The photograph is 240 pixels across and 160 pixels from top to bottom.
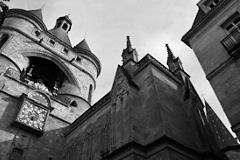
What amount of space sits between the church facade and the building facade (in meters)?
1.32

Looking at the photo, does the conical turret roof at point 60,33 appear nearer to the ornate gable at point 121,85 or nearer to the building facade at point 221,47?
the ornate gable at point 121,85

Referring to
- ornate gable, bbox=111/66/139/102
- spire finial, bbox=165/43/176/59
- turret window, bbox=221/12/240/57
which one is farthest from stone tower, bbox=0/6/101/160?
turret window, bbox=221/12/240/57

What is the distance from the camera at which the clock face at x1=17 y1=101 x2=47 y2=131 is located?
1319cm

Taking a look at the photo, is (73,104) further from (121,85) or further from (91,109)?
(121,85)

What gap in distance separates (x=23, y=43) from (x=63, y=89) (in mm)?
4645

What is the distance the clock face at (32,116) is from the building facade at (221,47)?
933 centimetres

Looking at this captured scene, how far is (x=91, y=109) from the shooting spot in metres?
13.2

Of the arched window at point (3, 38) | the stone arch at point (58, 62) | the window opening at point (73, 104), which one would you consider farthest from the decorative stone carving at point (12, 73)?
the window opening at point (73, 104)

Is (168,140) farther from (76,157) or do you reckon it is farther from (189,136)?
(76,157)

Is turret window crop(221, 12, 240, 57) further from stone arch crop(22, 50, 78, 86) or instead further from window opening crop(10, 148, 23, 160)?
stone arch crop(22, 50, 78, 86)

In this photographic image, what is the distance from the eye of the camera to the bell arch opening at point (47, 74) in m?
18.9

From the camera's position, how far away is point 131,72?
10.9m

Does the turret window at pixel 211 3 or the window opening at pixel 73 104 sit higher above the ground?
the window opening at pixel 73 104

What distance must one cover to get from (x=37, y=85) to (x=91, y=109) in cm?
546
